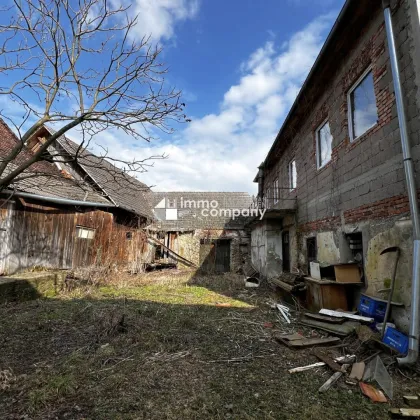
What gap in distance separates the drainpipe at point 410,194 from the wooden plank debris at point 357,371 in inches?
18.9

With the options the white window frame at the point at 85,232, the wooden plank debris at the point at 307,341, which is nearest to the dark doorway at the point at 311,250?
the wooden plank debris at the point at 307,341

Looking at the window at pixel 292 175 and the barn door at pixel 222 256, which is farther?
the barn door at pixel 222 256

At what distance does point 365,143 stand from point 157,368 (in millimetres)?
5302

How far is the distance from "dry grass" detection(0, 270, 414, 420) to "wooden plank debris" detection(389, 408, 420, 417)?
4.5 inches

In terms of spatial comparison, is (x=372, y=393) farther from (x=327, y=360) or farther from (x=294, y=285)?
(x=294, y=285)

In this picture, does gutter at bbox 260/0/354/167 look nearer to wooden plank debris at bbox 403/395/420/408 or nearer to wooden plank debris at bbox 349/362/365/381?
wooden plank debris at bbox 349/362/365/381

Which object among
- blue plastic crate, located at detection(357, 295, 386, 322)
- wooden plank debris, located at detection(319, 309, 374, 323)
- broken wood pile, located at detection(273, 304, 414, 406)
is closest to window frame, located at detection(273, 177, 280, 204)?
wooden plank debris, located at detection(319, 309, 374, 323)

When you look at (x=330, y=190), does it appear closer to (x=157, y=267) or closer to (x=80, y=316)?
(x=80, y=316)

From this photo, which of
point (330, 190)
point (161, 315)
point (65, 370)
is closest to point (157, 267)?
point (161, 315)

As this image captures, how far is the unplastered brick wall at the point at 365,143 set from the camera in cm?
451

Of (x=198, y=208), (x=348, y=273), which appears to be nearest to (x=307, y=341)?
(x=348, y=273)

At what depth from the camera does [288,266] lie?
422 inches

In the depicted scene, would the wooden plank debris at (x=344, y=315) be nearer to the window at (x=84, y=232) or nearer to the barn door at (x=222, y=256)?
the window at (x=84, y=232)

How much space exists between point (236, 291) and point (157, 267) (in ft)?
25.7
